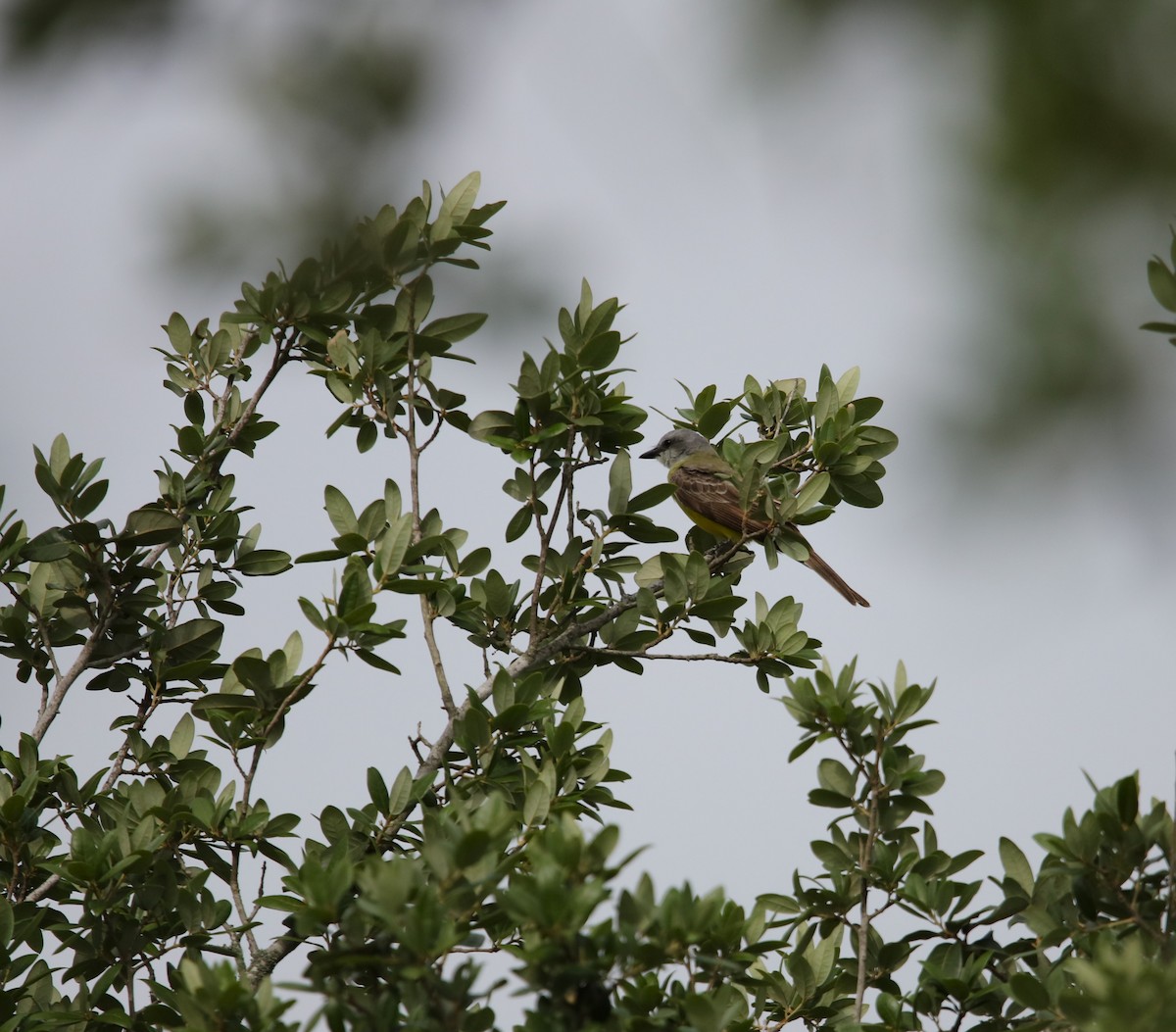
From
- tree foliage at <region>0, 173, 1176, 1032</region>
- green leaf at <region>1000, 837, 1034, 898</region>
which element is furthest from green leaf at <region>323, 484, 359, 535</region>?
green leaf at <region>1000, 837, 1034, 898</region>

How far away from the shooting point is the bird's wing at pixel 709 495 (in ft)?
22.9

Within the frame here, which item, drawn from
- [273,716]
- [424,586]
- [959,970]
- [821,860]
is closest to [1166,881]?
[959,970]

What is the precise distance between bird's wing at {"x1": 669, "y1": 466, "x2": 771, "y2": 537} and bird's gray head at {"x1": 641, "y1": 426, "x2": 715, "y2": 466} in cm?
92

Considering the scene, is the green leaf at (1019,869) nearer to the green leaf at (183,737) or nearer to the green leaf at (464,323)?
the green leaf at (464,323)

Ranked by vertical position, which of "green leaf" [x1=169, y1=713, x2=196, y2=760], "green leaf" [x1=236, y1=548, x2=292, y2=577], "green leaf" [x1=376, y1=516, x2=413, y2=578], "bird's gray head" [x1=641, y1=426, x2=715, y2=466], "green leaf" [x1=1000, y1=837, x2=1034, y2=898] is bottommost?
"green leaf" [x1=1000, y1=837, x2=1034, y2=898]

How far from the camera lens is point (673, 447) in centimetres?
972

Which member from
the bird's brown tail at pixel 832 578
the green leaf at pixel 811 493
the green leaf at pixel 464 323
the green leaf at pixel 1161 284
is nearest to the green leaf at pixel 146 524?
the green leaf at pixel 464 323

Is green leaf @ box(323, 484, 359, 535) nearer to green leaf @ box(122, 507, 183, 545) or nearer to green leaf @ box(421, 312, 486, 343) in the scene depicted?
green leaf @ box(122, 507, 183, 545)

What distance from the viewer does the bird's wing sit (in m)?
6.99

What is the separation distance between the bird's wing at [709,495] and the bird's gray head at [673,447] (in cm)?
92

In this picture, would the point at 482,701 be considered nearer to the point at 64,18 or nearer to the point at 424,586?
the point at 424,586

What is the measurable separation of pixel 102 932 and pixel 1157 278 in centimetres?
355

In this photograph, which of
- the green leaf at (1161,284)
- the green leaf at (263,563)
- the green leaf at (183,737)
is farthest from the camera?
the green leaf at (263,563)

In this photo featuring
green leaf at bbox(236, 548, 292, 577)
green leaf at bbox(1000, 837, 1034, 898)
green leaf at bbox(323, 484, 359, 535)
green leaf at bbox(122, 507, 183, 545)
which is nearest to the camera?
green leaf at bbox(1000, 837, 1034, 898)
